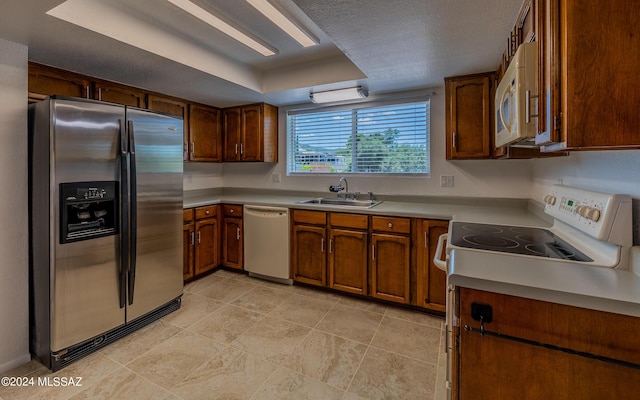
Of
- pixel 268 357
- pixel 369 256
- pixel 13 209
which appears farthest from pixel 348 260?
pixel 13 209

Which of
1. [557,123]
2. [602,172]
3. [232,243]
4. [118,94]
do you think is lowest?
[232,243]

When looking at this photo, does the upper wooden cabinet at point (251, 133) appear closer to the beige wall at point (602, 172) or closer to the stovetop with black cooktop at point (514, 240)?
the stovetop with black cooktop at point (514, 240)

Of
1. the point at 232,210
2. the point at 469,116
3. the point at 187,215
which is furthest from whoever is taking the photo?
the point at 232,210

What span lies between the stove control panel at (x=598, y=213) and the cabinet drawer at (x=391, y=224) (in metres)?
1.12

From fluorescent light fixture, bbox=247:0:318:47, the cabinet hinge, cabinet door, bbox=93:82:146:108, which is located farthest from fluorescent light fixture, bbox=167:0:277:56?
the cabinet hinge

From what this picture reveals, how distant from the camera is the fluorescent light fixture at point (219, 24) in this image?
167 cm

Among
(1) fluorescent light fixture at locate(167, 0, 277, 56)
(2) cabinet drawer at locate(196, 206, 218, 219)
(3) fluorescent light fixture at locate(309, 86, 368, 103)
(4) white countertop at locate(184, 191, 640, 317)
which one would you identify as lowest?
(4) white countertop at locate(184, 191, 640, 317)

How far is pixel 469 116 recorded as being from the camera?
8.47 ft

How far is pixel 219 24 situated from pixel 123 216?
4.81 ft

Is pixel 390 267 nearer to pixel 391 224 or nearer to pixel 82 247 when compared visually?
pixel 391 224

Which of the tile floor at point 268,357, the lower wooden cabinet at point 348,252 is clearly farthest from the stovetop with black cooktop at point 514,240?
the lower wooden cabinet at point 348,252

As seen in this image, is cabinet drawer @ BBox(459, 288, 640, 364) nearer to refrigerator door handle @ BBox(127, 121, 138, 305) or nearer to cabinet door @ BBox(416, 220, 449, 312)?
cabinet door @ BBox(416, 220, 449, 312)

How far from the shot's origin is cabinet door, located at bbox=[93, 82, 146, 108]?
2.58 metres

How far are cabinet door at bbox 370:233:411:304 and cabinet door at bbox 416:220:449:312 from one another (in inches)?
4.0
